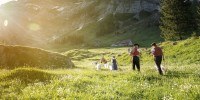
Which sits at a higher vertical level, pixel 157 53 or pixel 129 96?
pixel 157 53

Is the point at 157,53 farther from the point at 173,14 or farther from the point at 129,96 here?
the point at 173,14

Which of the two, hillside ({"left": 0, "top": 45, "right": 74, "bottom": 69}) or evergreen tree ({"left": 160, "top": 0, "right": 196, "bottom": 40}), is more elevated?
evergreen tree ({"left": 160, "top": 0, "right": 196, "bottom": 40})

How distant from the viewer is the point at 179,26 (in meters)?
82.8

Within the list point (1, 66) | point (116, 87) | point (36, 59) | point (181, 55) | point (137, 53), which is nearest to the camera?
point (116, 87)

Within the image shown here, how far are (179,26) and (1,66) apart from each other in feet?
189

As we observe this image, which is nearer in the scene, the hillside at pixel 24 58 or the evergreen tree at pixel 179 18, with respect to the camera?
the hillside at pixel 24 58

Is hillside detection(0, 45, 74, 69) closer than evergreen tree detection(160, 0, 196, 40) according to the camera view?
Yes

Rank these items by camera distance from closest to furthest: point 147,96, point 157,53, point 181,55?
point 147,96
point 157,53
point 181,55

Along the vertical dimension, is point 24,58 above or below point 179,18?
below

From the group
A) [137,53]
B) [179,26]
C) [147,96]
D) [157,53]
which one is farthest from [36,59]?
[179,26]

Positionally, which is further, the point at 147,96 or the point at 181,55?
the point at 181,55

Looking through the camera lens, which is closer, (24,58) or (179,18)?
(24,58)

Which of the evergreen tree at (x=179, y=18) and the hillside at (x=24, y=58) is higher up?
the evergreen tree at (x=179, y=18)


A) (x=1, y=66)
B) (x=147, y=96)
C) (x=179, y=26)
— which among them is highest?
(x=179, y=26)
